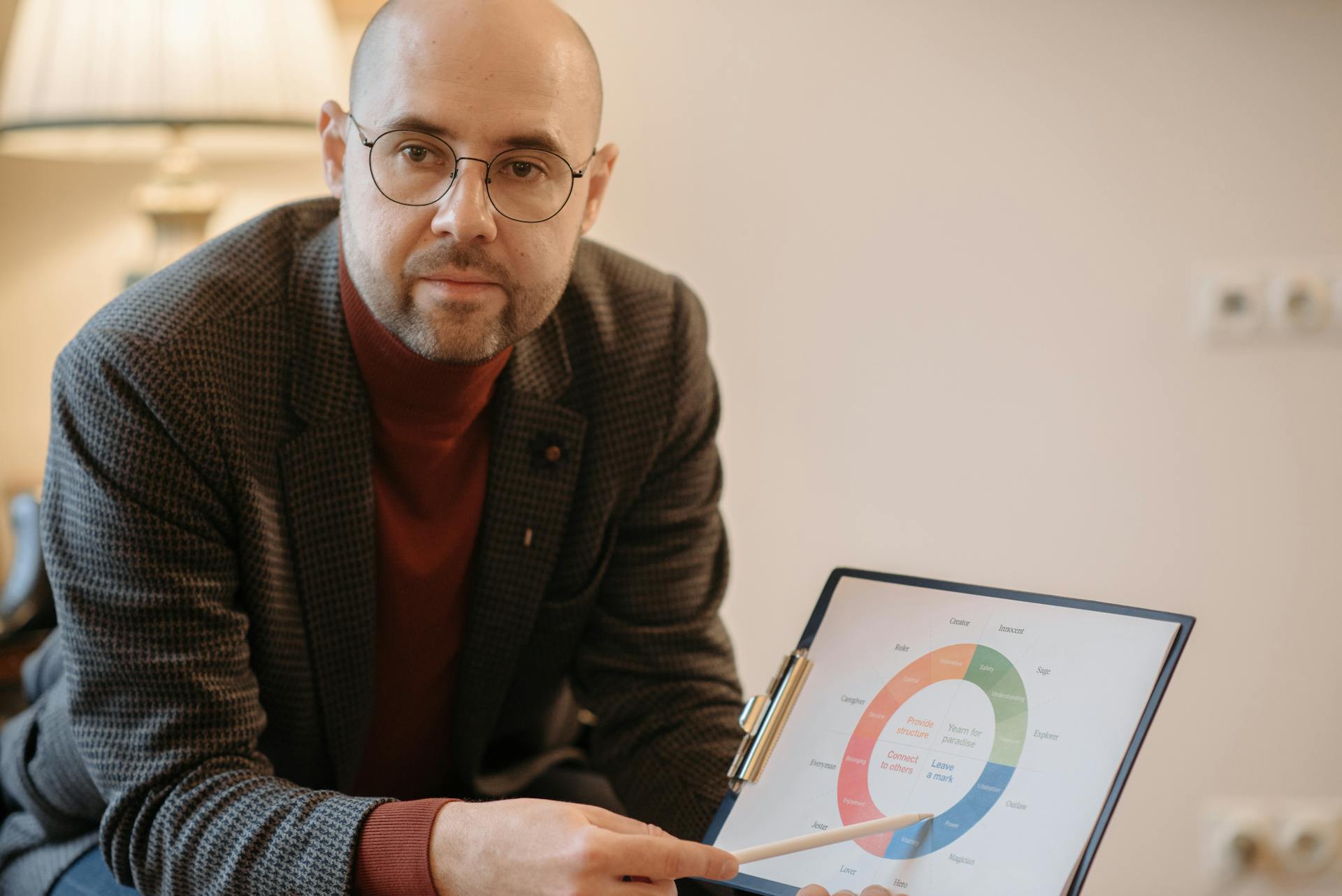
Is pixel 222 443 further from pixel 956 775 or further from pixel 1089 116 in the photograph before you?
pixel 1089 116

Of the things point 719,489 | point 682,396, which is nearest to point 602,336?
point 682,396

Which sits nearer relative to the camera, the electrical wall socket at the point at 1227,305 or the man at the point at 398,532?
the man at the point at 398,532

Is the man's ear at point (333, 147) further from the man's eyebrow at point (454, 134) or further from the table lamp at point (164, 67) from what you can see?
the table lamp at point (164, 67)

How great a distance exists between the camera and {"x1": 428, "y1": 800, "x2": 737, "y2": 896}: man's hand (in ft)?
2.53

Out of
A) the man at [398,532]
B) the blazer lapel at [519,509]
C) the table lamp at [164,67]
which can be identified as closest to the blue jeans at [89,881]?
the man at [398,532]

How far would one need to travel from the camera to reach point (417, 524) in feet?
3.80

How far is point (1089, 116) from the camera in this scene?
1812 mm

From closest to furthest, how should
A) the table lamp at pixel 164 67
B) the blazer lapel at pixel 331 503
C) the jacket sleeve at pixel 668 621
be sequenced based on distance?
1. the blazer lapel at pixel 331 503
2. the jacket sleeve at pixel 668 621
3. the table lamp at pixel 164 67

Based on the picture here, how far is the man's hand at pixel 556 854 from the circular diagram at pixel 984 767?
0.11 meters

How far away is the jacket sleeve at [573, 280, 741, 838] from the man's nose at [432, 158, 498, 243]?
0.30 meters

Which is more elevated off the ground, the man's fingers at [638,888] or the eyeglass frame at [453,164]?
the eyeglass frame at [453,164]

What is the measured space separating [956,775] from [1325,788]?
1.36 metres

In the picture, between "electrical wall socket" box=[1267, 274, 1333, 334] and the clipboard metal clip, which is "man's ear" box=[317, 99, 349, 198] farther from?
"electrical wall socket" box=[1267, 274, 1333, 334]

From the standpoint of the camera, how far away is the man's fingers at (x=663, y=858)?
771 mm
